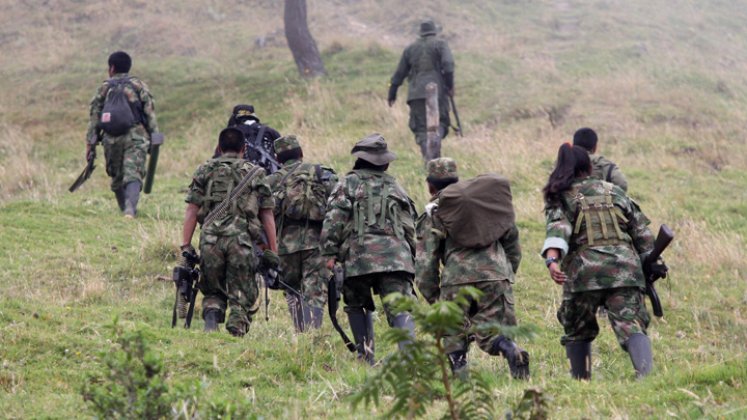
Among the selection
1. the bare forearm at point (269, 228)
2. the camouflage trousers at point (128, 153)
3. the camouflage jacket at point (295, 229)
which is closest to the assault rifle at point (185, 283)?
the bare forearm at point (269, 228)

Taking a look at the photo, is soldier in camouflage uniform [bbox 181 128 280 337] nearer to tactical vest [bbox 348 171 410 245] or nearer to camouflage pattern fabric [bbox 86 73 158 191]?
tactical vest [bbox 348 171 410 245]

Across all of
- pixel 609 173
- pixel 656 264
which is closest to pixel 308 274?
pixel 609 173

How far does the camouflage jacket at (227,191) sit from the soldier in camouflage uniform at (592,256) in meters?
2.37

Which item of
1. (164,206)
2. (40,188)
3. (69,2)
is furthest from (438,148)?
(69,2)

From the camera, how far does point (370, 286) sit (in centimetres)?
792

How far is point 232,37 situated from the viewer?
94.9 ft

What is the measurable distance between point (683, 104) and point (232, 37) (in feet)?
42.5

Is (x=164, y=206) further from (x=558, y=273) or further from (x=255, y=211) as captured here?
(x=558, y=273)

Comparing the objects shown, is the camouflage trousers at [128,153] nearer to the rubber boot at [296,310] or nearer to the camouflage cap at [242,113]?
the camouflage cap at [242,113]

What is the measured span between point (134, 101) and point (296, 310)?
466 cm

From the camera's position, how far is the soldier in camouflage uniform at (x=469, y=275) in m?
7.05

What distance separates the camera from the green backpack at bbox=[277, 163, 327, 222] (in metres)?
8.88

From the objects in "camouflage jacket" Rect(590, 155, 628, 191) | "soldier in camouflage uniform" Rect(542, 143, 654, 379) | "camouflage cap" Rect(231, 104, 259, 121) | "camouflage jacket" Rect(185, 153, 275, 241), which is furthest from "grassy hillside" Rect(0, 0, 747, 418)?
"camouflage cap" Rect(231, 104, 259, 121)

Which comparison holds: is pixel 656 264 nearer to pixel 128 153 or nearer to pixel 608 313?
pixel 608 313
